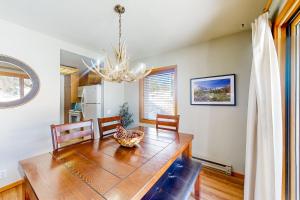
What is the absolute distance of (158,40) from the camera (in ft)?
7.94

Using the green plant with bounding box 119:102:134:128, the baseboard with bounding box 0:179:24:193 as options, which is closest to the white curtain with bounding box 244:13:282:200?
the green plant with bounding box 119:102:134:128

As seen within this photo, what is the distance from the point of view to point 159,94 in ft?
10.2

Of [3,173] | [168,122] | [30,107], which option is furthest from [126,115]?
[3,173]

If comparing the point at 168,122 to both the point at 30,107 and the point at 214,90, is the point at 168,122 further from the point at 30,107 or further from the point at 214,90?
the point at 30,107

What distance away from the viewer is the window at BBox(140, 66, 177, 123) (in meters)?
2.90

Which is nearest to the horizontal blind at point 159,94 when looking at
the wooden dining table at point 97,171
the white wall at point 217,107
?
the white wall at point 217,107

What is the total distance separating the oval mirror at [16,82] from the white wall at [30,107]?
0.07 metres

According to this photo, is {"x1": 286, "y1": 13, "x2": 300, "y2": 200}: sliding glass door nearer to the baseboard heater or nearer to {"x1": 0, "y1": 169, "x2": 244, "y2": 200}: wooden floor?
{"x1": 0, "y1": 169, "x2": 244, "y2": 200}: wooden floor

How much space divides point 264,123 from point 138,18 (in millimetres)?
1922

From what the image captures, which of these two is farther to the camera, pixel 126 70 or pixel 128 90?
pixel 128 90

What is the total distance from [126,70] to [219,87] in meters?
1.65

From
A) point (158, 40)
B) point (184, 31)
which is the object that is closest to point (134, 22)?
point (158, 40)

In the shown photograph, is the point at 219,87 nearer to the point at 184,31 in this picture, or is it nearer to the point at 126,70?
the point at 184,31

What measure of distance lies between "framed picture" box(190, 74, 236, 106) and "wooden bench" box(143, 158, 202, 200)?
1.21 m
